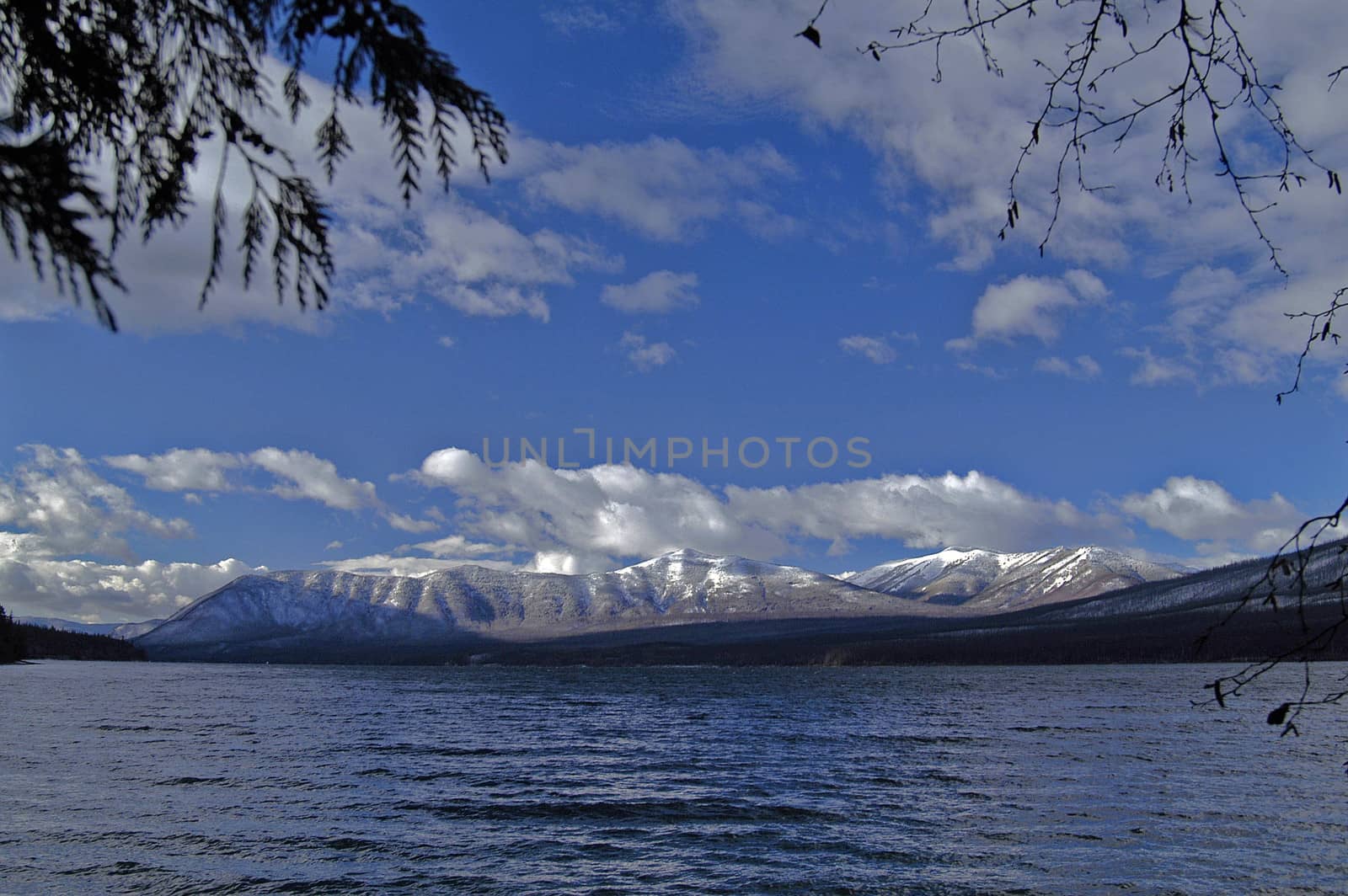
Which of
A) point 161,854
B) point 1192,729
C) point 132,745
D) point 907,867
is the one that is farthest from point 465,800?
point 1192,729

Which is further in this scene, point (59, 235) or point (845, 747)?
point (845, 747)

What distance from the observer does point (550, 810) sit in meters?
37.4

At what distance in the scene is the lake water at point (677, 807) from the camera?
26.7m

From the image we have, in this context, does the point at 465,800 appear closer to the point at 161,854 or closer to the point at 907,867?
the point at 161,854

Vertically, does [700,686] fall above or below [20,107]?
below

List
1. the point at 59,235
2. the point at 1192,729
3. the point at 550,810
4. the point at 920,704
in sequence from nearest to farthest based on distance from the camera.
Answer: the point at 59,235 < the point at 550,810 < the point at 1192,729 < the point at 920,704

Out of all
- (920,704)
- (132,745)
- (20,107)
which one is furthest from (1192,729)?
(20,107)

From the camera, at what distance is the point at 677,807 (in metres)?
38.1

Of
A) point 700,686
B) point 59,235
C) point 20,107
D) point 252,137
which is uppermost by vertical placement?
point 20,107

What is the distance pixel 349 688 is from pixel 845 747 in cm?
13434

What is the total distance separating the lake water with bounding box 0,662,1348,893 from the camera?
2673 centimetres

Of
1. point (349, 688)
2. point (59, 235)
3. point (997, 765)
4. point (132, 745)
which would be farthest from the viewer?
point (349, 688)

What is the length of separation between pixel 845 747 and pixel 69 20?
204 ft

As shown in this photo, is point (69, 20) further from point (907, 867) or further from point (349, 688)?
point (349, 688)
